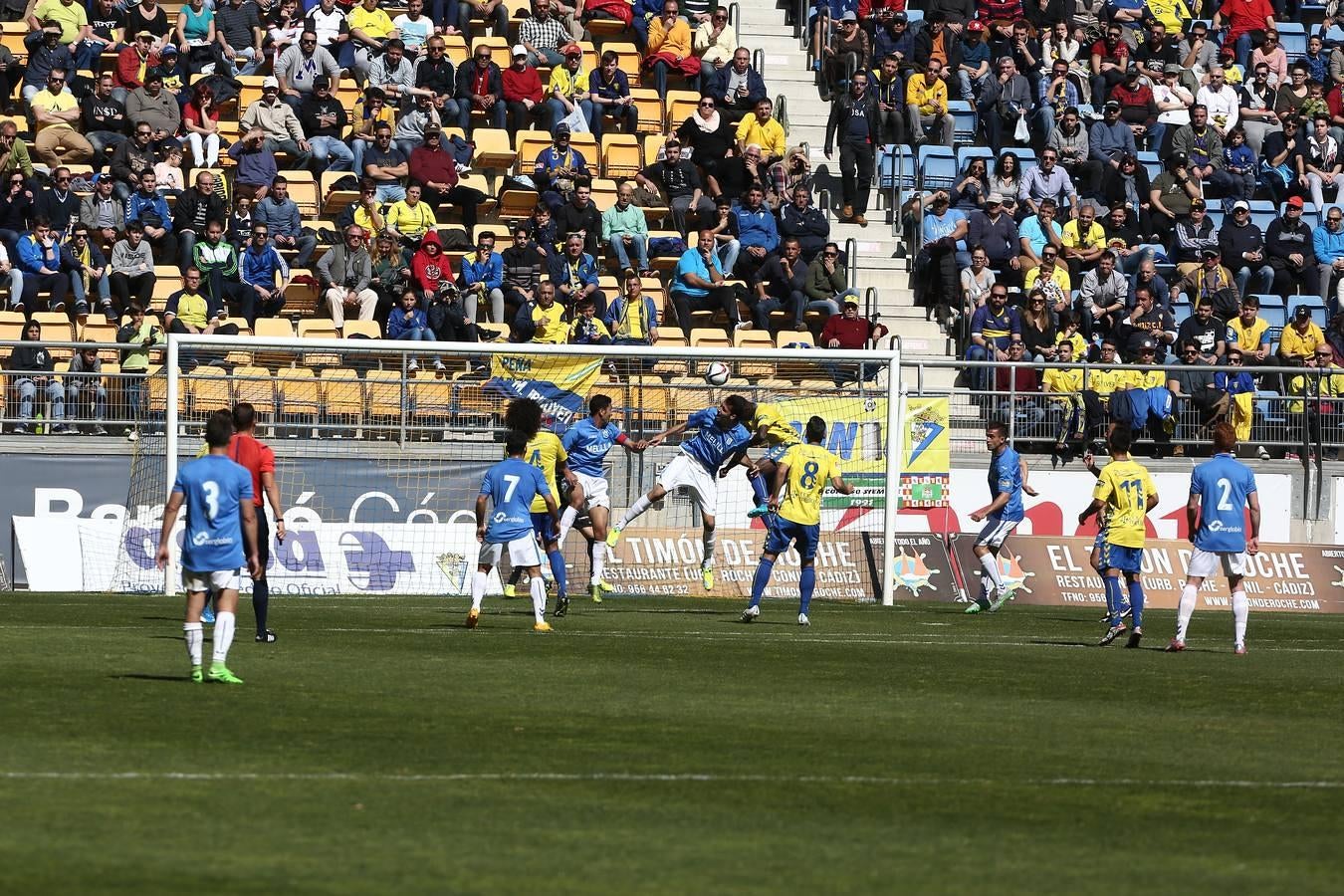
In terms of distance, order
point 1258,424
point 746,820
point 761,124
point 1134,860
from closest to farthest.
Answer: point 1134,860 → point 746,820 → point 1258,424 → point 761,124

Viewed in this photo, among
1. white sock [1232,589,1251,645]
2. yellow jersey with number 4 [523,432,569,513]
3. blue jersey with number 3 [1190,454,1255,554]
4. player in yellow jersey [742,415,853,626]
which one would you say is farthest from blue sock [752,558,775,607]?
white sock [1232,589,1251,645]

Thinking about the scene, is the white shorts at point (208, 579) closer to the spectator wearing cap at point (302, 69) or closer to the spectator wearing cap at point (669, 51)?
the spectator wearing cap at point (302, 69)

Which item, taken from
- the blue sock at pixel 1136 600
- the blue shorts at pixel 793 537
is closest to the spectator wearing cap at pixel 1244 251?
the blue shorts at pixel 793 537

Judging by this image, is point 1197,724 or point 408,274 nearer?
point 1197,724

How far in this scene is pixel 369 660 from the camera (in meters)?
15.8

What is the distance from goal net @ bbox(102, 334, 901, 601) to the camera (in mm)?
25062

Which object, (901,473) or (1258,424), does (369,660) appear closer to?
(901,473)

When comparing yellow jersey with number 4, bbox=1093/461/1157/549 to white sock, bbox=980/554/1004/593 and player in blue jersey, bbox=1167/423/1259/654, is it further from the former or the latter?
white sock, bbox=980/554/1004/593

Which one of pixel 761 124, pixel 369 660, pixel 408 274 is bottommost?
pixel 369 660

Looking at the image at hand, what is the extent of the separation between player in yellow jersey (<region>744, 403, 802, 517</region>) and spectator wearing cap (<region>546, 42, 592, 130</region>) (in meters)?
7.49

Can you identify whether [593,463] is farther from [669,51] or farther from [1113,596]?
[669,51]

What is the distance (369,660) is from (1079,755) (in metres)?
6.51

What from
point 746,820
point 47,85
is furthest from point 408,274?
point 746,820

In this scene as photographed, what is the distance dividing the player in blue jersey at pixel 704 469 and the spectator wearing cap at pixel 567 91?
8.36 m
